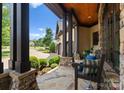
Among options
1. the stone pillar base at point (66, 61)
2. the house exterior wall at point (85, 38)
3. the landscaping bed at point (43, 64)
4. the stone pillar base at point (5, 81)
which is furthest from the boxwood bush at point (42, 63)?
the stone pillar base at point (5, 81)

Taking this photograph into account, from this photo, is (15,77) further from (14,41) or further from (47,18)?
(47,18)

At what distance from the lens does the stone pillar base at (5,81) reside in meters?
2.93

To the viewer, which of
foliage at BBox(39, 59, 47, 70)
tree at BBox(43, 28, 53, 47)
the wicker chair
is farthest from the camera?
tree at BBox(43, 28, 53, 47)

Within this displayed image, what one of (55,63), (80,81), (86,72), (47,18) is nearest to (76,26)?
(47,18)

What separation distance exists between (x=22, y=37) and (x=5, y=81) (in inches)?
30.5

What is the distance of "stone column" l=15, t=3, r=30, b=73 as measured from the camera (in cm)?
314

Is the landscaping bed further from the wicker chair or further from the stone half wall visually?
the stone half wall

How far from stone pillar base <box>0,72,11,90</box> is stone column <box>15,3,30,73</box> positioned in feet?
0.69

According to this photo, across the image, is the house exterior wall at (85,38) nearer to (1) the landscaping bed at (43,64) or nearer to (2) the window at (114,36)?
(1) the landscaping bed at (43,64)

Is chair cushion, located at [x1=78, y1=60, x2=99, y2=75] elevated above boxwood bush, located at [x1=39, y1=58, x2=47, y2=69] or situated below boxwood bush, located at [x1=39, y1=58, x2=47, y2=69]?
above

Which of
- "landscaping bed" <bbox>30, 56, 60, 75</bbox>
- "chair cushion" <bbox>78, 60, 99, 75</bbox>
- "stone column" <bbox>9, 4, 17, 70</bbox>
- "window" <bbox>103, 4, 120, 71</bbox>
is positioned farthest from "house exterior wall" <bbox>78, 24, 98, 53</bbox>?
"stone column" <bbox>9, 4, 17, 70</bbox>

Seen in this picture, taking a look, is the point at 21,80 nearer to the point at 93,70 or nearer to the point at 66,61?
the point at 93,70

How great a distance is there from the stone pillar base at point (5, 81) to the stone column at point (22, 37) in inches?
8.3

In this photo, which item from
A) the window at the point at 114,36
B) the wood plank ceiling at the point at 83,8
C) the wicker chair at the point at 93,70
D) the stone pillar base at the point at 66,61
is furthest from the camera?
the stone pillar base at the point at 66,61
